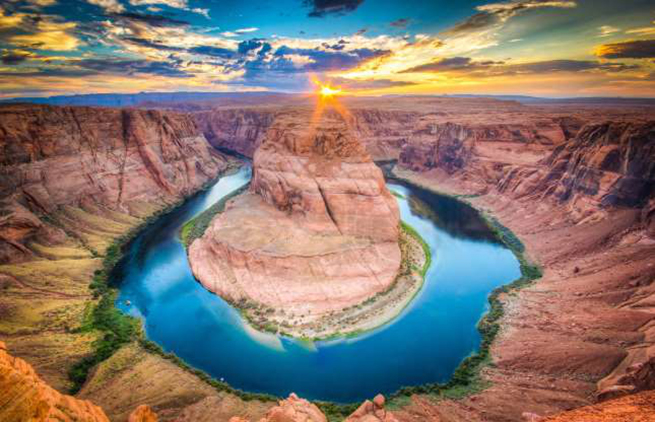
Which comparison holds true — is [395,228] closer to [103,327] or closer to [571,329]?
[571,329]

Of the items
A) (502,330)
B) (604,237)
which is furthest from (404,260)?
Answer: (604,237)

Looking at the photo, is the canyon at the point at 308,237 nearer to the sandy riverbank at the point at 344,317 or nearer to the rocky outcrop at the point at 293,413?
the sandy riverbank at the point at 344,317

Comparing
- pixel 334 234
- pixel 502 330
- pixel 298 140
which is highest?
pixel 298 140

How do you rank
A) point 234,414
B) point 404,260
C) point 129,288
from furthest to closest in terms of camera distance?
1. point 404,260
2. point 129,288
3. point 234,414

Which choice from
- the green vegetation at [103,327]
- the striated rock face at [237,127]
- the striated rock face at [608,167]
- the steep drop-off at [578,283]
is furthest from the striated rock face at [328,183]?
the striated rock face at [237,127]

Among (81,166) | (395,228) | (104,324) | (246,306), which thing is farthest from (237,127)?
(104,324)

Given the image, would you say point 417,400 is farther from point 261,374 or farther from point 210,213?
point 210,213
